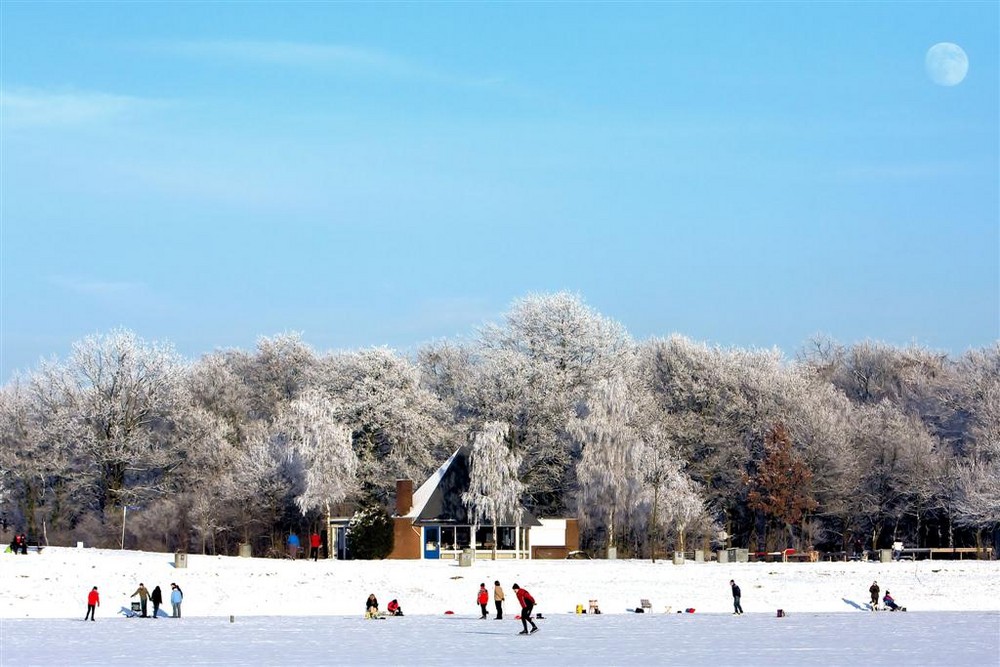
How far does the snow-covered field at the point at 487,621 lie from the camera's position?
36.7m

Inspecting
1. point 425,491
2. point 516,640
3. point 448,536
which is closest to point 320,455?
point 425,491

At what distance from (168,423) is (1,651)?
169 feet

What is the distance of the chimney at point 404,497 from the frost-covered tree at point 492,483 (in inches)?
118

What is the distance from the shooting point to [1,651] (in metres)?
37.2

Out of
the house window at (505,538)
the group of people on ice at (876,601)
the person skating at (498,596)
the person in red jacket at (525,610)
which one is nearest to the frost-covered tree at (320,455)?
the house window at (505,538)

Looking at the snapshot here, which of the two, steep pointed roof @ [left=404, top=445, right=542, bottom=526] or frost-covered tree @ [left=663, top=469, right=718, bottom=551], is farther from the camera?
frost-covered tree @ [left=663, top=469, right=718, bottom=551]

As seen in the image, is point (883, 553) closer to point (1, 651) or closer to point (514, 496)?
point (514, 496)

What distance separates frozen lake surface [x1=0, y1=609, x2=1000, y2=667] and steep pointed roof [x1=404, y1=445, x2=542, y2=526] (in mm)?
25757

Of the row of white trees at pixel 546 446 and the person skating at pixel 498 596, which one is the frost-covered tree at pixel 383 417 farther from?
the person skating at pixel 498 596

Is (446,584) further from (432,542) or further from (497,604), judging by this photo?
(432,542)

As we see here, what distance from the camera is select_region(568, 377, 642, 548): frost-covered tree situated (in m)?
76.9

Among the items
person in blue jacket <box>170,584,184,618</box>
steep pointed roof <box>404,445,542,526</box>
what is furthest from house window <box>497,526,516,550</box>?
person in blue jacket <box>170,584,184,618</box>

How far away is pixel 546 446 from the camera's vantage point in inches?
3334

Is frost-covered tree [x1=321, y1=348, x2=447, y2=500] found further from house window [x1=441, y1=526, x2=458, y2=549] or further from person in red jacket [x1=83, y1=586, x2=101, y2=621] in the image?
person in red jacket [x1=83, y1=586, x2=101, y2=621]
